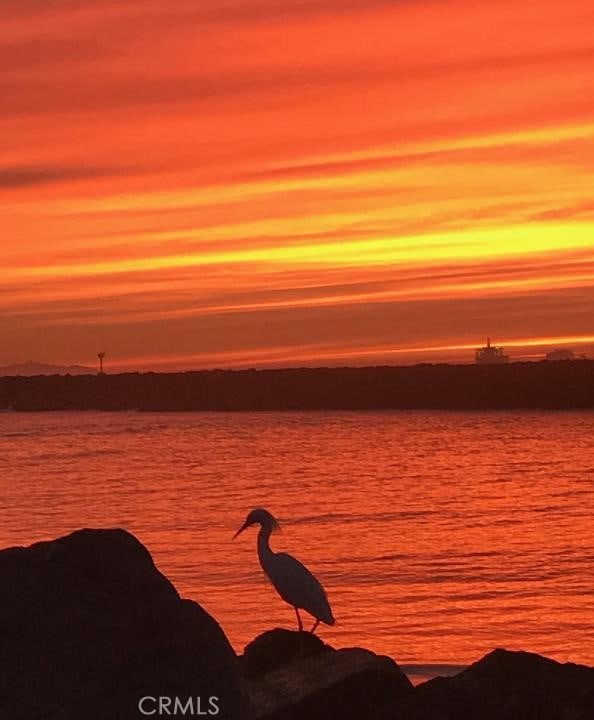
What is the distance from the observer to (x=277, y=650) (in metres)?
9.71

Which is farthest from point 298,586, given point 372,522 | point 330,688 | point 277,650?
point 372,522

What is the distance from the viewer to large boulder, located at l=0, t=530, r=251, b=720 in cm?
671

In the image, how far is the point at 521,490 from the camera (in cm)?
3173

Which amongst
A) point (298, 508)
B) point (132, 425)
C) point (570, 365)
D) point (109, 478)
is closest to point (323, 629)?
point (298, 508)

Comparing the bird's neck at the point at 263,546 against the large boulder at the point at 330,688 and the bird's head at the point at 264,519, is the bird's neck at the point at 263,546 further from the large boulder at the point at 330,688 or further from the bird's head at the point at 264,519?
the large boulder at the point at 330,688

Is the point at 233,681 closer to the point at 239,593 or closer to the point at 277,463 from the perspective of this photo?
the point at 239,593

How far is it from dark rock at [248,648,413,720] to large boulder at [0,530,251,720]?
132 cm

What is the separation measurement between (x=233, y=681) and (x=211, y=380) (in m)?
101

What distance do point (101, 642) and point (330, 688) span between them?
73.2 inches

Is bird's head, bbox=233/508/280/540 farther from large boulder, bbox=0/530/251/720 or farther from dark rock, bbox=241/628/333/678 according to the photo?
large boulder, bbox=0/530/251/720

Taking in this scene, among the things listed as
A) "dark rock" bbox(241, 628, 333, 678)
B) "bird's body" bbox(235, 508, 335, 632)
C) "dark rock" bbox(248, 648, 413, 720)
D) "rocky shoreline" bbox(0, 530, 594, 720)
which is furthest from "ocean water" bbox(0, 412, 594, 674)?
"rocky shoreline" bbox(0, 530, 594, 720)

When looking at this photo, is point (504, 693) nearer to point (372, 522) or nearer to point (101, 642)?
point (101, 642)

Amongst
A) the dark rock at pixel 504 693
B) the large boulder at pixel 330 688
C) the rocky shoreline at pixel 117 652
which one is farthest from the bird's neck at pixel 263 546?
the rocky shoreline at pixel 117 652

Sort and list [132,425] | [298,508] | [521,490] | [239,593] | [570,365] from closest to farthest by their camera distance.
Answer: [239,593] < [298,508] < [521,490] < [132,425] < [570,365]
